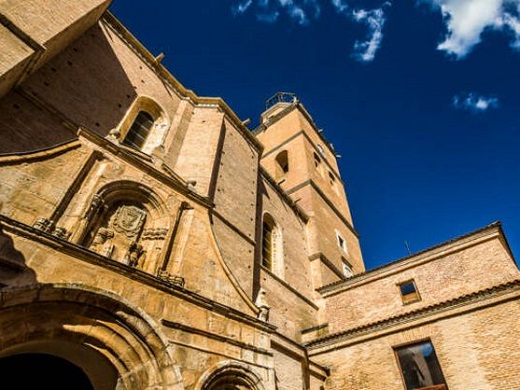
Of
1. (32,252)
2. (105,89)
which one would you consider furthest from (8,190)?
(105,89)

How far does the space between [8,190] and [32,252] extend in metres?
1.28

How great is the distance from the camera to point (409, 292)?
10.5 m

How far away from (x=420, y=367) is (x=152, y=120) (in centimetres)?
1097

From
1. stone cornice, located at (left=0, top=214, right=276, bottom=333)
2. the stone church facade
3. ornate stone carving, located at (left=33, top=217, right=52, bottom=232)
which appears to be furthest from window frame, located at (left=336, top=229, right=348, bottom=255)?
ornate stone carving, located at (left=33, top=217, right=52, bottom=232)

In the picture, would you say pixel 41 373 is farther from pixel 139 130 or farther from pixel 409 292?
pixel 409 292

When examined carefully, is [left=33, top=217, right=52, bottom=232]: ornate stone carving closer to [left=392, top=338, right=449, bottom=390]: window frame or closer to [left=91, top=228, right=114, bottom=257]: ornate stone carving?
[left=91, top=228, right=114, bottom=257]: ornate stone carving

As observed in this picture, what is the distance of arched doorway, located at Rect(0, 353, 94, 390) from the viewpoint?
6375 mm

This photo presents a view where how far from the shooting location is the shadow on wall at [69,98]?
6.30 metres

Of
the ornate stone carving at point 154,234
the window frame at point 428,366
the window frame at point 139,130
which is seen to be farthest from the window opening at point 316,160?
the ornate stone carving at point 154,234

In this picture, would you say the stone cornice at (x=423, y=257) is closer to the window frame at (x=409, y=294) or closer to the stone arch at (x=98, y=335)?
the window frame at (x=409, y=294)

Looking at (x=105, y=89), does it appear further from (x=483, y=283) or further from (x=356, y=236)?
(x=356, y=236)

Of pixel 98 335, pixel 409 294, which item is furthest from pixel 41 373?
pixel 409 294

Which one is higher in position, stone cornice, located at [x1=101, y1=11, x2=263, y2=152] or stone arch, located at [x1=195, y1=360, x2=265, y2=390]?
stone cornice, located at [x1=101, y1=11, x2=263, y2=152]

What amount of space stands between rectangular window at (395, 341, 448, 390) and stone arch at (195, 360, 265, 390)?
511cm
